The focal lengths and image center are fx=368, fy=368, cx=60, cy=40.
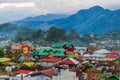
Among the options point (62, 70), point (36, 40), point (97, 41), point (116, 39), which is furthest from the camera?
point (116, 39)

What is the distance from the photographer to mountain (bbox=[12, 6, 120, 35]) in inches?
4596

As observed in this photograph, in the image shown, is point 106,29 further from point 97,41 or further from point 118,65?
point 118,65

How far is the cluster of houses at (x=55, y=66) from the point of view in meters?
17.8

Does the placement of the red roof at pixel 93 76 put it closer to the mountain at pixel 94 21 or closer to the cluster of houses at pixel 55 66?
the cluster of houses at pixel 55 66

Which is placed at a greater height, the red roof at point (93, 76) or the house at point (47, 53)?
the house at point (47, 53)

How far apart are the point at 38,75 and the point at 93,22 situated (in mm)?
109047

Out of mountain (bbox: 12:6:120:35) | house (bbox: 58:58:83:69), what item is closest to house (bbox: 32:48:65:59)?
house (bbox: 58:58:83:69)

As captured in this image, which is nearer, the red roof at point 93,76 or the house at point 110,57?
the red roof at point 93,76

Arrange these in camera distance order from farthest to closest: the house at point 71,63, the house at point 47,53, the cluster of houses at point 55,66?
the house at point 47,53 → the house at point 71,63 → the cluster of houses at point 55,66

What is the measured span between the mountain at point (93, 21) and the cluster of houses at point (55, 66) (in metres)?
78.5

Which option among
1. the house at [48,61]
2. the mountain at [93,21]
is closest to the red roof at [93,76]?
the house at [48,61]

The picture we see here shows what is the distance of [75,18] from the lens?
14775 centimetres

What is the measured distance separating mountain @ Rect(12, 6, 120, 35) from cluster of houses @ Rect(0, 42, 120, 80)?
257 ft

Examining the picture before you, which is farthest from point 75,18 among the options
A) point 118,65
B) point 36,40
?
point 118,65
